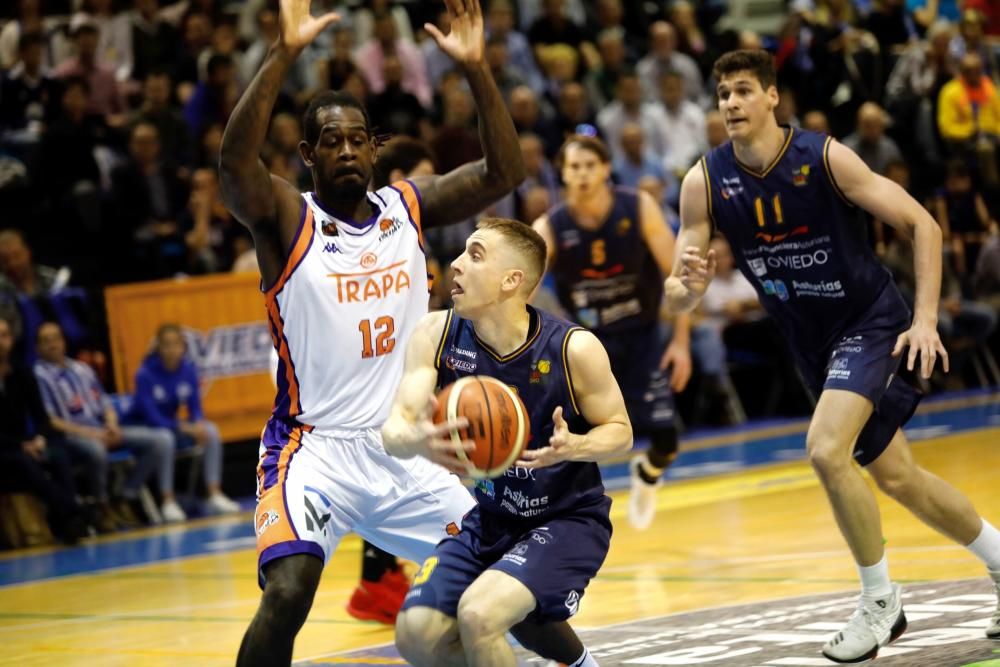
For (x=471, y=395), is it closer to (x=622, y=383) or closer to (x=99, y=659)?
(x=99, y=659)

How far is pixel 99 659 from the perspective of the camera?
7.11m

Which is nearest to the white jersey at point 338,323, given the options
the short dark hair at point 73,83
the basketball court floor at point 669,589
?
the basketball court floor at point 669,589

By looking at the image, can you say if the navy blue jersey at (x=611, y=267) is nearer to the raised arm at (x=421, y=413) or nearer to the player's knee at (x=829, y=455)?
the player's knee at (x=829, y=455)

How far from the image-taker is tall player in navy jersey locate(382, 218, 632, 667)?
186 inches

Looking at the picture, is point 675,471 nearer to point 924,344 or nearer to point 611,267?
point 611,267

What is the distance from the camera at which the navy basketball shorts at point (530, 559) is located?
480 cm

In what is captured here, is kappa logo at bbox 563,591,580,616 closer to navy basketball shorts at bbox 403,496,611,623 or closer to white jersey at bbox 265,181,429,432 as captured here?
navy basketball shorts at bbox 403,496,611,623

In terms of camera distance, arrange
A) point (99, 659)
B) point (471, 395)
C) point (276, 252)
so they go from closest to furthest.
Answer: point (471, 395), point (276, 252), point (99, 659)

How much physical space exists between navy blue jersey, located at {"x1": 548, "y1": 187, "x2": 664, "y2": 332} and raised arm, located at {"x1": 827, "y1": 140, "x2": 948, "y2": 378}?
3.47 m

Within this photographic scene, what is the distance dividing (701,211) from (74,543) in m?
6.68

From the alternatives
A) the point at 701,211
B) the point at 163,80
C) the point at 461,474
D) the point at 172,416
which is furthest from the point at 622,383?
the point at 163,80

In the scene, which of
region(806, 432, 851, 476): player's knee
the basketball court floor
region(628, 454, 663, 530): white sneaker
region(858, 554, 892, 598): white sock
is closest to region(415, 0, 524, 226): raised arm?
region(806, 432, 851, 476): player's knee

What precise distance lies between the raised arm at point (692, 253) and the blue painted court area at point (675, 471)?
5.15 metres

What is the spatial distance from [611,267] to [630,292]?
20cm
